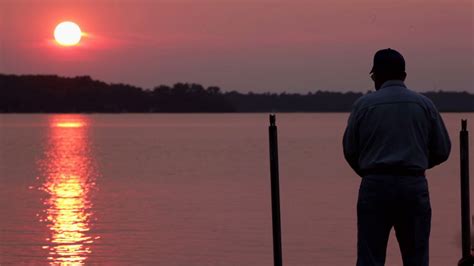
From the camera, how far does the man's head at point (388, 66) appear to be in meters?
8.82

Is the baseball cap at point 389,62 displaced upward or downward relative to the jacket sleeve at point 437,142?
upward

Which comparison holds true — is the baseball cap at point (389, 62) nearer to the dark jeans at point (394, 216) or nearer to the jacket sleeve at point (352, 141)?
the jacket sleeve at point (352, 141)

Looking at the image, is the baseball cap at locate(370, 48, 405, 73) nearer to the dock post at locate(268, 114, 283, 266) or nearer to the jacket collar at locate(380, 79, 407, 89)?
the jacket collar at locate(380, 79, 407, 89)

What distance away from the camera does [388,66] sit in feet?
29.0

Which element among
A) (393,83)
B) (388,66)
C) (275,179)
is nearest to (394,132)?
(393,83)

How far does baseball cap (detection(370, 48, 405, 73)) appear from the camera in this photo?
28.9 ft

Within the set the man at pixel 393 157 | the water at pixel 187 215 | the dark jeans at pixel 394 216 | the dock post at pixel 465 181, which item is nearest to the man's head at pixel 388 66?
the man at pixel 393 157

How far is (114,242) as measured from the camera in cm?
2264

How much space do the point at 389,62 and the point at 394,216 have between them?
1.22m

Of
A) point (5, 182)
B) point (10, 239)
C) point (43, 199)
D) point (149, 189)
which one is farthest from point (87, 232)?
point (5, 182)

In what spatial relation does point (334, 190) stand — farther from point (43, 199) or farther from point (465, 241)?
point (465, 241)

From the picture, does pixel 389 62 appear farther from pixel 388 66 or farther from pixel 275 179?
pixel 275 179

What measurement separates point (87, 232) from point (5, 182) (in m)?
21.7

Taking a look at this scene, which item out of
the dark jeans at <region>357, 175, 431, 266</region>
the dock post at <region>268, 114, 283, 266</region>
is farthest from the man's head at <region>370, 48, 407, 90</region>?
the dock post at <region>268, 114, 283, 266</region>
